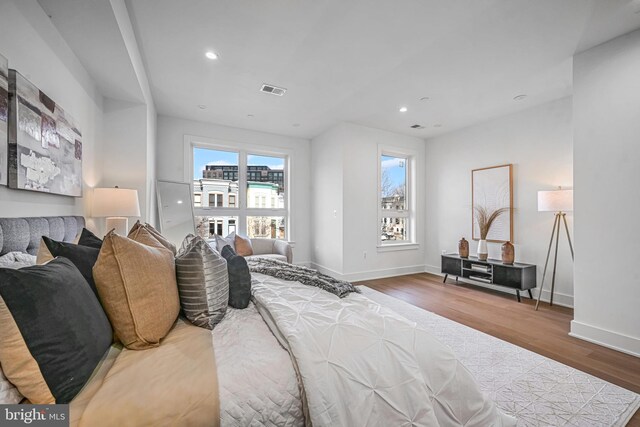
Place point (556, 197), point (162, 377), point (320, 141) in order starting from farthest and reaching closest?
point (320, 141)
point (556, 197)
point (162, 377)

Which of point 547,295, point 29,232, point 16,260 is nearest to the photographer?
point 16,260

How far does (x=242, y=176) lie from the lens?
4.96 metres

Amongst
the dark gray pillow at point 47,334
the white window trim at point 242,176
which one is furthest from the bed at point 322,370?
the white window trim at point 242,176

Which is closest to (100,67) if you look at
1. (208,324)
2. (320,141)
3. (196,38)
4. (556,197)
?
(196,38)

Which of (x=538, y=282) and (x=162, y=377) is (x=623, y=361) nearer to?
(x=538, y=282)

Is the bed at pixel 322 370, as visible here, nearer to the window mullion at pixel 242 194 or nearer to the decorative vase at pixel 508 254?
the decorative vase at pixel 508 254

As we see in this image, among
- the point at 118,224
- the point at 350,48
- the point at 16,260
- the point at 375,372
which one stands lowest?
the point at 375,372

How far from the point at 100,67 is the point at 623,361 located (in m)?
4.97

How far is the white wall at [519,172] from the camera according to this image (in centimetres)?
348

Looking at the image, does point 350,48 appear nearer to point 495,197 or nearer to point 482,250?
point 495,197

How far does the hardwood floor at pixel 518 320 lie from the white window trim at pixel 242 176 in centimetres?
208

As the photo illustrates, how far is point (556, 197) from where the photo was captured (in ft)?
10.3

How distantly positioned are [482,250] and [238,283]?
12.8 ft

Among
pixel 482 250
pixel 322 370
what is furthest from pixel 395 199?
pixel 322 370
